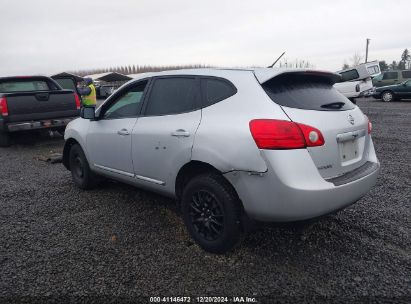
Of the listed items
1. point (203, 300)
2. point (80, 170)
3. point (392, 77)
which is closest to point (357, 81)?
point (392, 77)

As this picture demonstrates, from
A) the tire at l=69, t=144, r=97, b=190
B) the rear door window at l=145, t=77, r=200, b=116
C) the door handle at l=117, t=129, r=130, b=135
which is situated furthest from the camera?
the tire at l=69, t=144, r=97, b=190

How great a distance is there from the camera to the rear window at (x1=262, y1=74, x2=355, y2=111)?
278 centimetres

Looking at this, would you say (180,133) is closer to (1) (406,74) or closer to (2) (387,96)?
(2) (387,96)

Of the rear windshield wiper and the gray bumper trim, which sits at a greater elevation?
the rear windshield wiper

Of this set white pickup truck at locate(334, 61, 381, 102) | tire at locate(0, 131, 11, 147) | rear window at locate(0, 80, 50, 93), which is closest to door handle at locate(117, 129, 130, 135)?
tire at locate(0, 131, 11, 147)

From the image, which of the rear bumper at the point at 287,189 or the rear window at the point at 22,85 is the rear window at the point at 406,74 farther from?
the rear bumper at the point at 287,189

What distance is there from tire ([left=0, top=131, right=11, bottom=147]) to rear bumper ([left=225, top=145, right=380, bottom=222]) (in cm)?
810

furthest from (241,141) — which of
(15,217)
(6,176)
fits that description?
(6,176)

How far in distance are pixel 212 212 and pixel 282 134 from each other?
0.93 metres

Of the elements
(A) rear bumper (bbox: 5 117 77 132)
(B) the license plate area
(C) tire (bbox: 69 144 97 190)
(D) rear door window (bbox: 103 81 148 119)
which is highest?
(D) rear door window (bbox: 103 81 148 119)

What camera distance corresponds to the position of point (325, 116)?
277 centimetres

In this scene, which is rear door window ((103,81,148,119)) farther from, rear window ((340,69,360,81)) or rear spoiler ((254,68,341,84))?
rear window ((340,69,360,81))

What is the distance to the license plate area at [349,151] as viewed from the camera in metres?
2.81

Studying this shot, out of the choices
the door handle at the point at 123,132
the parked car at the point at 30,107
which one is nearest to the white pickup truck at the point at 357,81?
the parked car at the point at 30,107
